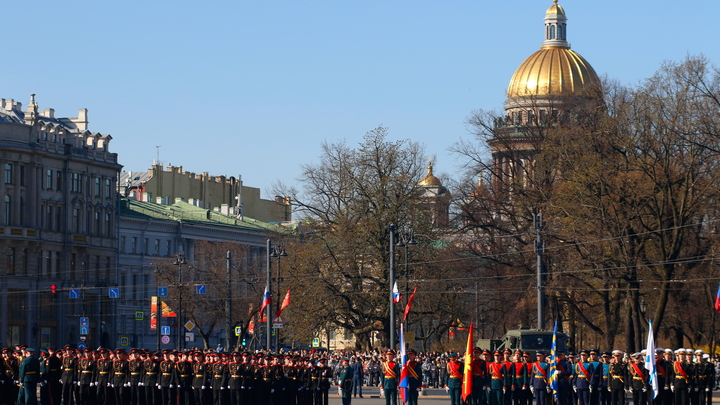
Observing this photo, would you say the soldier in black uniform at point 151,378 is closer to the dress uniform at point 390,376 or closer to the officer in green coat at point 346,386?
the officer in green coat at point 346,386

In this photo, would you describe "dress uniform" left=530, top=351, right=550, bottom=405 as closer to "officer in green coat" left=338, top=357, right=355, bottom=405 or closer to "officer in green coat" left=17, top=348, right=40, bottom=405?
"officer in green coat" left=338, top=357, right=355, bottom=405

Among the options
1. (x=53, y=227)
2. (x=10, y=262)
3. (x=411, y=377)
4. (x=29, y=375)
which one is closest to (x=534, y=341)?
(x=411, y=377)

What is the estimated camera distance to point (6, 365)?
30.5 meters

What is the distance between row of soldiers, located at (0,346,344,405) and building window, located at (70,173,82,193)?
53.8m

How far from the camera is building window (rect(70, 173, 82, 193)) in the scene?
84.6 meters

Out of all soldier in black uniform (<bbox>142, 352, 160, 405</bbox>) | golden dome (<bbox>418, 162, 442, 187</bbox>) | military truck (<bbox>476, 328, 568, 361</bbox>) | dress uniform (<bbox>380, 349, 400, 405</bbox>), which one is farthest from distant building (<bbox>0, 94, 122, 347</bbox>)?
dress uniform (<bbox>380, 349, 400, 405</bbox>)

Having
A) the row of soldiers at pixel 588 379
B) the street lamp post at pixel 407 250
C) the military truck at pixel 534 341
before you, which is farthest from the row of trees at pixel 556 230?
the row of soldiers at pixel 588 379

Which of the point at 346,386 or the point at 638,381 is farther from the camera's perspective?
the point at 346,386

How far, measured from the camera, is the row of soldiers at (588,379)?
97.7ft

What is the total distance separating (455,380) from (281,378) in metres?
4.19

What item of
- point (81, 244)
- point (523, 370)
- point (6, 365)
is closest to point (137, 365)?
point (6, 365)

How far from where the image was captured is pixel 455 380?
1215 inches

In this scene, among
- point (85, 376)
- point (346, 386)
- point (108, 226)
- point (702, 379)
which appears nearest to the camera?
point (702, 379)

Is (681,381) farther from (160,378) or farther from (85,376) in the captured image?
(85,376)
